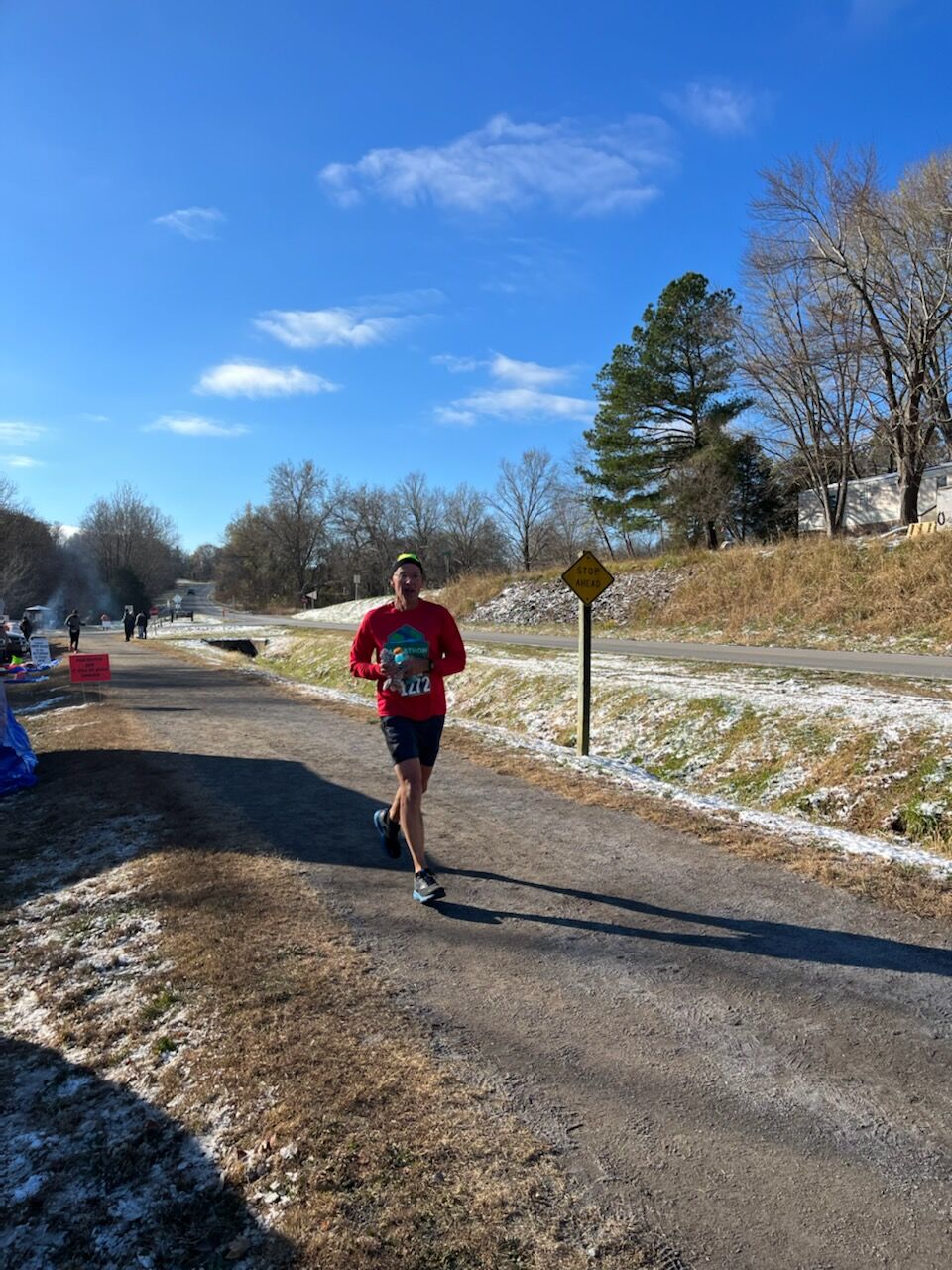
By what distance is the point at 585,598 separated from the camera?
8.68m

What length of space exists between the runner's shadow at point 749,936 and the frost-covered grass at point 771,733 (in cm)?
194

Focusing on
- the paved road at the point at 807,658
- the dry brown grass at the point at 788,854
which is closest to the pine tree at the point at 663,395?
the paved road at the point at 807,658

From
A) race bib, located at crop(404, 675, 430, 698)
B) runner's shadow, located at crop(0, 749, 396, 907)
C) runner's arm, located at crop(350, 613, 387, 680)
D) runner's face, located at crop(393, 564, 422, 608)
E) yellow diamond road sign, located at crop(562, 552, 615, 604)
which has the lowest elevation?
runner's shadow, located at crop(0, 749, 396, 907)

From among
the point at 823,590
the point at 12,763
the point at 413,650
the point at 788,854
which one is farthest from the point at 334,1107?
the point at 823,590

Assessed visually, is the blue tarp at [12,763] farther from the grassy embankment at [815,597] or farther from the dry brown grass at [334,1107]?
the grassy embankment at [815,597]

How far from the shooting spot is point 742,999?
126 inches

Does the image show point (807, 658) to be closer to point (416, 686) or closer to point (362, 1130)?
point (416, 686)

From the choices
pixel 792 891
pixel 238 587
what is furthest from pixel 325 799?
pixel 238 587

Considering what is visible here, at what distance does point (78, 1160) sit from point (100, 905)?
2427 mm

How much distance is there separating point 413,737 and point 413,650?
523 millimetres

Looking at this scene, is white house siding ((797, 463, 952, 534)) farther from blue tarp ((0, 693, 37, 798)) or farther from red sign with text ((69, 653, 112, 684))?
blue tarp ((0, 693, 37, 798))

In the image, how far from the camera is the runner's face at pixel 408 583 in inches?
177

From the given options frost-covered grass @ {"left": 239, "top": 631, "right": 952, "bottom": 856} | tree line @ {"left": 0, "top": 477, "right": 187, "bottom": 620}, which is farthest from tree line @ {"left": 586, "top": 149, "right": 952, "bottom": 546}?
tree line @ {"left": 0, "top": 477, "right": 187, "bottom": 620}

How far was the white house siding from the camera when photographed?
31.0 meters
